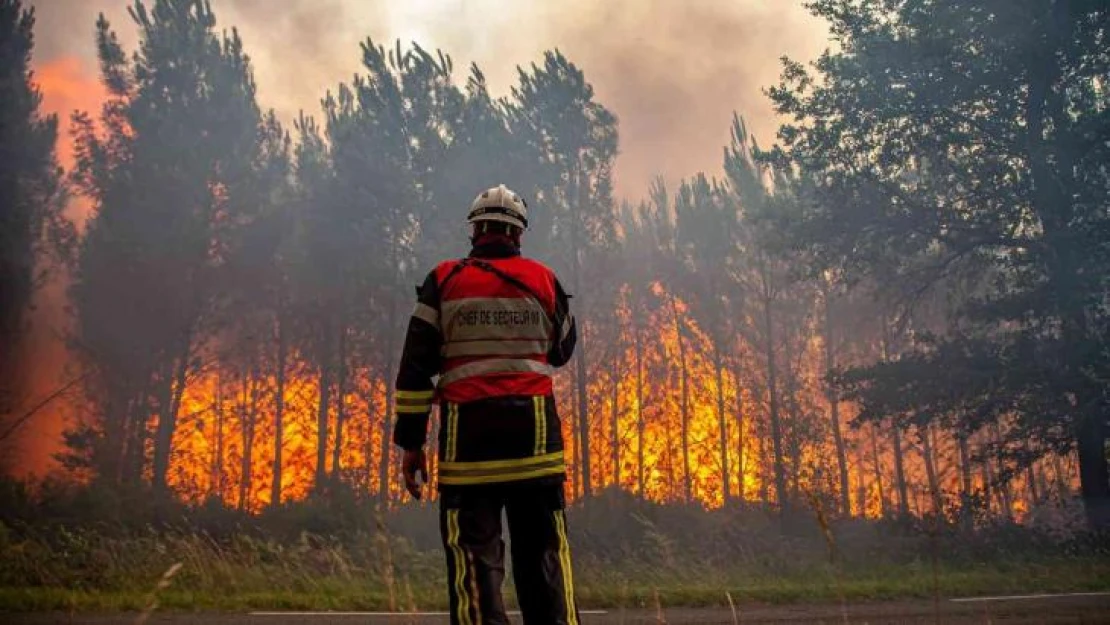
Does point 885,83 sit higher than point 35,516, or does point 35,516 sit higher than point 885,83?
point 885,83

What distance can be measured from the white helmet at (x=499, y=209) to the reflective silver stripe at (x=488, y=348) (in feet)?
1.91

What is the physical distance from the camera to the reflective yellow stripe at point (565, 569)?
3053 mm

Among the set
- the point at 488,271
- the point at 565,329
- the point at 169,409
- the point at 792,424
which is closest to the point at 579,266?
the point at 792,424

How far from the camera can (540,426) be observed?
124 inches

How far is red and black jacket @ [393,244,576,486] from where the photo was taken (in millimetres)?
3068

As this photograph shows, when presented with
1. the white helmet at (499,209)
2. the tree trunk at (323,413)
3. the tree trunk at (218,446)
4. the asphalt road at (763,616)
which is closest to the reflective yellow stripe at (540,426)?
the white helmet at (499,209)

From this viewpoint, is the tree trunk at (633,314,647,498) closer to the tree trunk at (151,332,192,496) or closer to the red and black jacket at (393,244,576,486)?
the tree trunk at (151,332,192,496)

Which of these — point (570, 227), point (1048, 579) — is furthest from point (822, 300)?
point (1048, 579)

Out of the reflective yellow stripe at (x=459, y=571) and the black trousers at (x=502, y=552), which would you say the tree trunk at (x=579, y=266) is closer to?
the black trousers at (x=502, y=552)

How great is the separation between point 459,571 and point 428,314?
109cm

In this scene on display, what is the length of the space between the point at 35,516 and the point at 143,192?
37.0 ft

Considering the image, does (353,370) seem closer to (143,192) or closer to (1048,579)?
(143,192)

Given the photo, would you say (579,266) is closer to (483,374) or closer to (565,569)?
(483,374)

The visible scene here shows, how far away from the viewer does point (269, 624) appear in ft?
22.2
